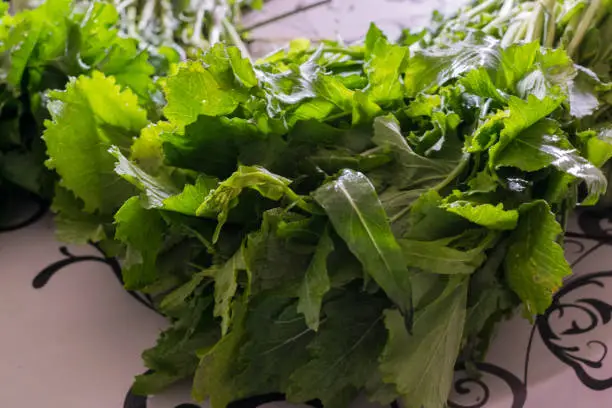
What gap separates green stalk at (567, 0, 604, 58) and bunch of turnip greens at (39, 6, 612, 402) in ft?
0.34

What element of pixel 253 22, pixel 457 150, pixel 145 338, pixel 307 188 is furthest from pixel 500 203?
pixel 253 22

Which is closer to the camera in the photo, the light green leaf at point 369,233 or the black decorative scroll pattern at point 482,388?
the light green leaf at point 369,233

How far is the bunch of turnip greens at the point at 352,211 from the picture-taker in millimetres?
599

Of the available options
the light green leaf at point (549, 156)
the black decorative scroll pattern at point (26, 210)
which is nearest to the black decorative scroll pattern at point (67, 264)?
the black decorative scroll pattern at point (26, 210)

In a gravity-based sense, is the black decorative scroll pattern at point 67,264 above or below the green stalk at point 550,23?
below

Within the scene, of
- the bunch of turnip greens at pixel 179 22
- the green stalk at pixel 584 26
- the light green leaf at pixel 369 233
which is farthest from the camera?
the bunch of turnip greens at pixel 179 22

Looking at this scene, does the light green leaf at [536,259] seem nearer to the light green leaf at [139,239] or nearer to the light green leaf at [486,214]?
the light green leaf at [486,214]

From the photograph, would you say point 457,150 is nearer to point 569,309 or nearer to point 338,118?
point 338,118

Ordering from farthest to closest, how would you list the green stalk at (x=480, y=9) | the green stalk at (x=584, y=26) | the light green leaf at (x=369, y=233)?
the green stalk at (x=480, y=9), the green stalk at (x=584, y=26), the light green leaf at (x=369, y=233)

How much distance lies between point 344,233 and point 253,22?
2.76ft

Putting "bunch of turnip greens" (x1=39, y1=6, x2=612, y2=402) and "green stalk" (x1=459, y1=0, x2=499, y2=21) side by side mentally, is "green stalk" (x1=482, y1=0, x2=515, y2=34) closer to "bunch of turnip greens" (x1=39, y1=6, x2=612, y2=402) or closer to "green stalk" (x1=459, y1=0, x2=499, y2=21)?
"green stalk" (x1=459, y1=0, x2=499, y2=21)

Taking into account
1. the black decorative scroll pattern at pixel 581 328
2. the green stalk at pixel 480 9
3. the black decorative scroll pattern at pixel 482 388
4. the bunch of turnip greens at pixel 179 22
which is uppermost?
the green stalk at pixel 480 9

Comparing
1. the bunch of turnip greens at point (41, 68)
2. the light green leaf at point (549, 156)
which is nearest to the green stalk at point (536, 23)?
the light green leaf at point (549, 156)

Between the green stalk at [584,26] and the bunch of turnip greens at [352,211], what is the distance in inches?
4.1
